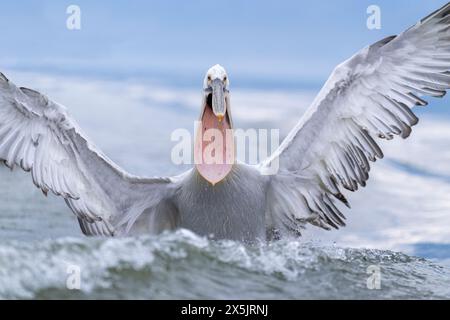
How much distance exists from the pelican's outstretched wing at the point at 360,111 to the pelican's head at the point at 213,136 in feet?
3.06

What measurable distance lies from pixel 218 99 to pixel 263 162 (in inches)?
62.5

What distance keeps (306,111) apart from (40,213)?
744cm

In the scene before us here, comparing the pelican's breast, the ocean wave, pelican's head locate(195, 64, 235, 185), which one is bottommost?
the ocean wave

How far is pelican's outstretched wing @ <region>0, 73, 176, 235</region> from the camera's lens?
10.2 meters

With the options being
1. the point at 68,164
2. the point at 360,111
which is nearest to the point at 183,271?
the point at 68,164

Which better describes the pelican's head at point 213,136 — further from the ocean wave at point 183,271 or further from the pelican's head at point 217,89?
the ocean wave at point 183,271

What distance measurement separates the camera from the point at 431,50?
10523 mm

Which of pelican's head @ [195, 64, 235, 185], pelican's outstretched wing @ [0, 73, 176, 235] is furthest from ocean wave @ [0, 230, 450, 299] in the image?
pelican's outstretched wing @ [0, 73, 176, 235]

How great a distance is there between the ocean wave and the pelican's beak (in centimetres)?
142

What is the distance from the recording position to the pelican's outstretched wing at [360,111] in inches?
407

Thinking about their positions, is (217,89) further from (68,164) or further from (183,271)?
(68,164)

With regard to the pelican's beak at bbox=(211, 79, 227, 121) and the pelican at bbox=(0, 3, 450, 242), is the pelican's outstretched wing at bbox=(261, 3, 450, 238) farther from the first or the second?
the pelican's beak at bbox=(211, 79, 227, 121)

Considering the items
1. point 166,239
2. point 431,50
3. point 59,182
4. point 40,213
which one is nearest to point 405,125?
point 431,50
